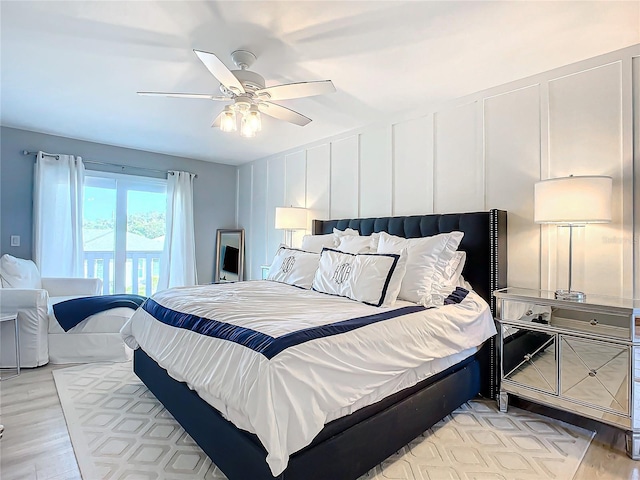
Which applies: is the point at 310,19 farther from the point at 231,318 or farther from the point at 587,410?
the point at 587,410

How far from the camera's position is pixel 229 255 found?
567 cm

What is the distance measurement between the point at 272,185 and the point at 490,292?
11.5ft

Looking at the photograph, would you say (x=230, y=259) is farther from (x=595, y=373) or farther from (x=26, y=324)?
(x=595, y=373)

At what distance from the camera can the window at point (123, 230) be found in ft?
15.2

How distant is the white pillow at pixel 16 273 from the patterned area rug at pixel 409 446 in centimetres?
153

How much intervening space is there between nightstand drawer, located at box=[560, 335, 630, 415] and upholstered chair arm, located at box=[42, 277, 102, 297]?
15.3 ft

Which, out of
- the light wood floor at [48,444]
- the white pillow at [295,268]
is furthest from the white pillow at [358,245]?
the light wood floor at [48,444]

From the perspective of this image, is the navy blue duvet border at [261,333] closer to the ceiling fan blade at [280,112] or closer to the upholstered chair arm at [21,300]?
the ceiling fan blade at [280,112]

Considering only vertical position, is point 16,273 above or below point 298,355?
above

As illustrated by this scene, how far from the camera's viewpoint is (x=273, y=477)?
1270mm

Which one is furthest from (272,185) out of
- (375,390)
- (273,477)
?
(273,477)

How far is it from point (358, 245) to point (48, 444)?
8.12ft

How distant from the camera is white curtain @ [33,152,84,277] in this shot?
4105 mm

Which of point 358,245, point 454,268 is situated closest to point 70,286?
point 358,245
